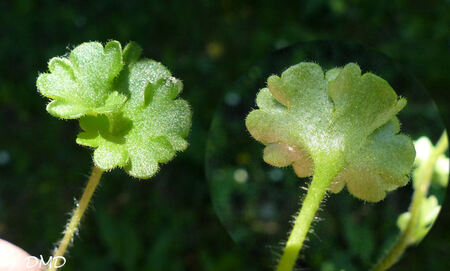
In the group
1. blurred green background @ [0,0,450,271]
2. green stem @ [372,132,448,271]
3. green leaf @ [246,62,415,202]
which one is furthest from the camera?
blurred green background @ [0,0,450,271]

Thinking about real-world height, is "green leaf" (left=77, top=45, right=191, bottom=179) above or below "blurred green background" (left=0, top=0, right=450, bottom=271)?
below

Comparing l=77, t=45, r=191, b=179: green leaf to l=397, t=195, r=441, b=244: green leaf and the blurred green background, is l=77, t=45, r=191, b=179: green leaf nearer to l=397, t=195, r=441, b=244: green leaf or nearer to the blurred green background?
l=397, t=195, r=441, b=244: green leaf

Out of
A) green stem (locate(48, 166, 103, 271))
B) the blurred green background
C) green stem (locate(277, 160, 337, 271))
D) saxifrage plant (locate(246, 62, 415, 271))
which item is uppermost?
the blurred green background

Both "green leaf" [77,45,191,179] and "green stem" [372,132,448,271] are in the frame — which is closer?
"green leaf" [77,45,191,179]

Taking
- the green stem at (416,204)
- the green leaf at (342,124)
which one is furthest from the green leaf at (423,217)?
the green leaf at (342,124)

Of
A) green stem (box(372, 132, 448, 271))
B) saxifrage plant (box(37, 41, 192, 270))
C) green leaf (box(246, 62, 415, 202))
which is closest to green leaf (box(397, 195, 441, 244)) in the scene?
green stem (box(372, 132, 448, 271))

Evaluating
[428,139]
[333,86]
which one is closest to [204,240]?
[428,139]

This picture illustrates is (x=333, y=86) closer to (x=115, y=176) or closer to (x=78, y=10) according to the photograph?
(x=115, y=176)

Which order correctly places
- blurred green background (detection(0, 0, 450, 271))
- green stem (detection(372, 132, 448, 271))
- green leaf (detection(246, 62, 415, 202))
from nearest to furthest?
green leaf (detection(246, 62, 415, 202)) < green stem (detection(372, 132, 448, 271)) < blurred green background (detection(0, 0, 450, 271))
